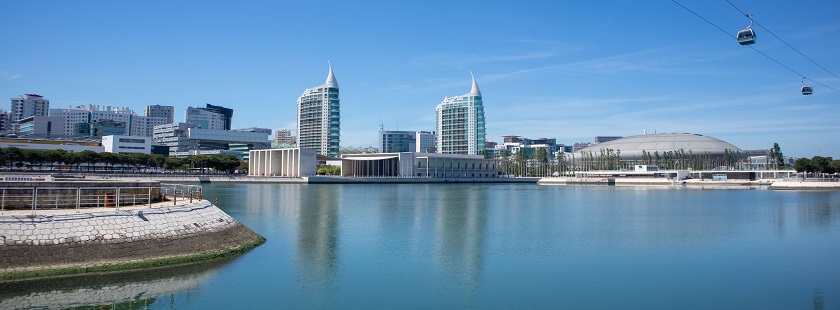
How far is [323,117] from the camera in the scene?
18638 centimetres

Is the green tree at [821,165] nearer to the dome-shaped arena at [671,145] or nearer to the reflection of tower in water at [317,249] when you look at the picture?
the dome-shaped arena at [671,145]

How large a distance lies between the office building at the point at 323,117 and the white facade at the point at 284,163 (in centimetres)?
3926

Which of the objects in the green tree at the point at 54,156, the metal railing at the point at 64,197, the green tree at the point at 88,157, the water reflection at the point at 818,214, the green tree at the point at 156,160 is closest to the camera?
the metal railing at the point at 64,197

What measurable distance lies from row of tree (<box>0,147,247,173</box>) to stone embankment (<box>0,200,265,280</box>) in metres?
80.9

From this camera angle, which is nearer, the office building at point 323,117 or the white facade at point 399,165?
the white facade at point 399,165

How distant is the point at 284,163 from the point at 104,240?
120 metres

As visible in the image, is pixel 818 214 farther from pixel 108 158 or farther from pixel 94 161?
pixel 108 158

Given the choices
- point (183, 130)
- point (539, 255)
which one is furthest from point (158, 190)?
point (183, 130)

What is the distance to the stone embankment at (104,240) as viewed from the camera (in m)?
16.6

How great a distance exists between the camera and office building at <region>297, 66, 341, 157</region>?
605 feet

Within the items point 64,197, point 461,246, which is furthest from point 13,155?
point 461,246

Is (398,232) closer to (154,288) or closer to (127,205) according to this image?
(127,205)

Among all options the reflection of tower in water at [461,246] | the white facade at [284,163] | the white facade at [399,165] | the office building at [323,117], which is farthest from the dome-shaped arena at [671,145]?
the reflection of tower in water at [461,246]

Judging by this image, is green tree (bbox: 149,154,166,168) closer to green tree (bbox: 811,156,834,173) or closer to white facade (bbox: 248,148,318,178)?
white facade (bbox: 248,148,318,178)
